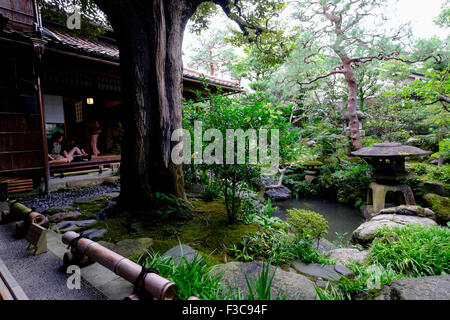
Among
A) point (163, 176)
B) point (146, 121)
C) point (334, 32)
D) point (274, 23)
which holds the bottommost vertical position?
point (163, 176)

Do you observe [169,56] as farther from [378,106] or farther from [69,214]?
[378,106]

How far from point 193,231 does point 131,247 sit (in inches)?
34.9

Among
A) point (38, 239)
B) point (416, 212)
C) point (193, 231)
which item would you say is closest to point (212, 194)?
point (193, 231)

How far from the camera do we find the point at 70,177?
271 inches

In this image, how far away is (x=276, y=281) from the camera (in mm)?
2145

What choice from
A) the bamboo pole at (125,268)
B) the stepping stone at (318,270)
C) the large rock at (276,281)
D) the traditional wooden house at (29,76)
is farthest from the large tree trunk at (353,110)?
the bamboo pole at (125,268)

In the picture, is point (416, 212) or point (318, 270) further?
point (416, 212)

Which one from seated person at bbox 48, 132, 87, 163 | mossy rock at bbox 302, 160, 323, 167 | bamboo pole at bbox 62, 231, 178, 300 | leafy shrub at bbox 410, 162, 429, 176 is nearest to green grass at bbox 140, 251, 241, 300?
bamboo pole at bbox 62, 231, 178, 300

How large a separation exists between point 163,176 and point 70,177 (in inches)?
185

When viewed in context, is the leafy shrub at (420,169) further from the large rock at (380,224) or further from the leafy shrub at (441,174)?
the large rock at (380,224)

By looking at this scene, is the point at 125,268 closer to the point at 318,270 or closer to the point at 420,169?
the point at 318,270
